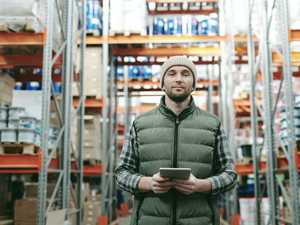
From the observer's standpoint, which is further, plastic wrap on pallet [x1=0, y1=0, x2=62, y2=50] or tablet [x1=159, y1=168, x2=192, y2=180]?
plastic wrap on pallet [x1=0, y1=0, x2=62, y2=50]

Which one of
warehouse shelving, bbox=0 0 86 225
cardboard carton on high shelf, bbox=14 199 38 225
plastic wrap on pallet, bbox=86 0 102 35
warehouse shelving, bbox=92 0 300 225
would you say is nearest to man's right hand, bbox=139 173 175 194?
warehouse shelving, bbox=0 0 86 225

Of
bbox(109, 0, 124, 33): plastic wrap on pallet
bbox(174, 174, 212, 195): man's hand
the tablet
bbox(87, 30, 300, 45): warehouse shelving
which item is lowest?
bbox(174, 174, 212, 195): man's hand

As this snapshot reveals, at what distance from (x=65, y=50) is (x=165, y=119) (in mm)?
3183

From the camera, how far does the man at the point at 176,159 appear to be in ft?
9.43

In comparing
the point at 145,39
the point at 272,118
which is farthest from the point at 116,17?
the point at 272,118

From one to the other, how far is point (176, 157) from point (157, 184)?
9.9 inches

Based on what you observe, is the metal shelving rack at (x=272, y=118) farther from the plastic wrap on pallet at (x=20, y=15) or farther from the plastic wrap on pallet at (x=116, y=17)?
the plastic wrap on pallet at (x=20, y=15)

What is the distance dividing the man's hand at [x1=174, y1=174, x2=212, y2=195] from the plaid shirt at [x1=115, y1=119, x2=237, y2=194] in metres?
0.09

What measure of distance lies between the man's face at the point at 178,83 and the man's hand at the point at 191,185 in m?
0.51

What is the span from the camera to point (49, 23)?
4.86 meters

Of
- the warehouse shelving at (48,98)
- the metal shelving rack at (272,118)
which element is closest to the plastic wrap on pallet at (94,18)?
the warehouse shelving at (48,98)

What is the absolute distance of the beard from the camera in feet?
9.66

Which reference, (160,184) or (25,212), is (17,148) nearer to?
(25,212)

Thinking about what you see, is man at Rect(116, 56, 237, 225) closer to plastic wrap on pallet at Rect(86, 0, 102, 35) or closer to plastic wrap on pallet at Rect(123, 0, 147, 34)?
plastic wrap on pallet at Rect(123, 0, 147, 34)
